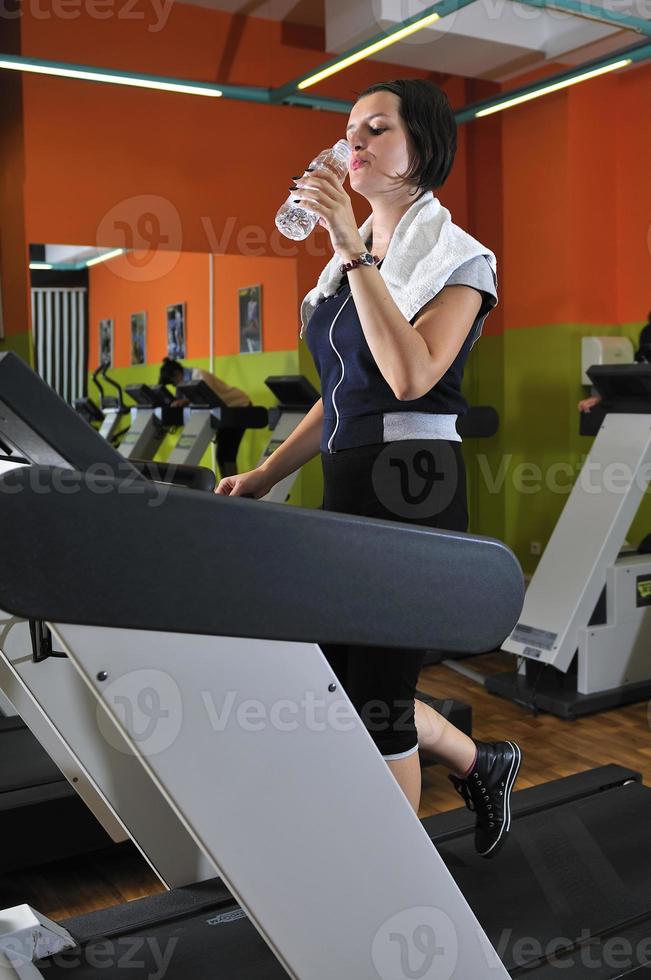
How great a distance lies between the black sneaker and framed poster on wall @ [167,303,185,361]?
453 cm

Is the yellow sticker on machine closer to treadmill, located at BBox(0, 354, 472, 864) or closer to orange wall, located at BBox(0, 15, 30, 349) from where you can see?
treadmill, located at BBox(0, 354, 472, 864)

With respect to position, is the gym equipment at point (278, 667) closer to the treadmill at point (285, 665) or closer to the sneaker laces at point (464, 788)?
the treadmill at point (285, 665)

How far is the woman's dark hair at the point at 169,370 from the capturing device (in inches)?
232

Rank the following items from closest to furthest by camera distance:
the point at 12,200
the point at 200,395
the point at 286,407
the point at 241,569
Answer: the point at 241,569 < the point at 286,407 < the point at 12,200 < the point at 200,395

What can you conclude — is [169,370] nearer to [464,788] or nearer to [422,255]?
[464,788]

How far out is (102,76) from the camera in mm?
4676

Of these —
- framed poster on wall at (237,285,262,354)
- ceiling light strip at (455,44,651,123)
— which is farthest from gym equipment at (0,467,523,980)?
framed poster on wall at (237,285,262,354)

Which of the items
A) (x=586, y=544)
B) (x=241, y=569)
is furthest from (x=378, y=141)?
(x=586, y=544)

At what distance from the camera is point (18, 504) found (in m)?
0.74

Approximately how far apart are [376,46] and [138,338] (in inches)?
94.2

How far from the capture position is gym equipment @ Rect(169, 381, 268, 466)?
17.7 feet

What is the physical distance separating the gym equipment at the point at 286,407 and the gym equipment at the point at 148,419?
76 cm

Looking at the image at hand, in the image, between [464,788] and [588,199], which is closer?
[464,788]

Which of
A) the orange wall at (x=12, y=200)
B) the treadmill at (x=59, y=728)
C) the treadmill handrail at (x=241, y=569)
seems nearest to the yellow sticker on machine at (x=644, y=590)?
the treadmill at (x=59, y=728)
